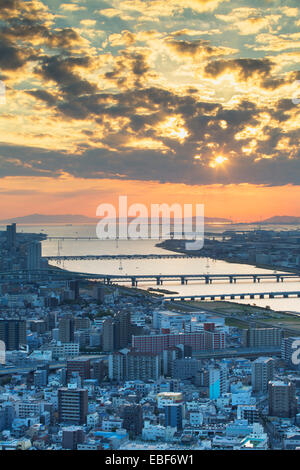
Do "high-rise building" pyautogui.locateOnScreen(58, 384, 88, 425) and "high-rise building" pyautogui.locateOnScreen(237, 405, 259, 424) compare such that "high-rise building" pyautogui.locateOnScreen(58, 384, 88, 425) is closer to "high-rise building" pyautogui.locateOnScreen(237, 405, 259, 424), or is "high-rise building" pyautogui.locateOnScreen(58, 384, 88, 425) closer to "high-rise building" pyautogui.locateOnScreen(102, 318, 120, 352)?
"high-rise building" pyautogui.locateOnScreen(237, 405, 259, 424)

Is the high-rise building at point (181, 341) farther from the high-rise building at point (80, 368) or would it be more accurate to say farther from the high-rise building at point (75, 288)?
the high-rise building at point (75, 288)

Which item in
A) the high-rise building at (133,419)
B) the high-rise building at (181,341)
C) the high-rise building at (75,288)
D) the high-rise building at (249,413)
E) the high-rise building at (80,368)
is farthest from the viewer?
the high-rise building at (75,288)

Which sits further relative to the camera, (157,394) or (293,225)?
(293,225)

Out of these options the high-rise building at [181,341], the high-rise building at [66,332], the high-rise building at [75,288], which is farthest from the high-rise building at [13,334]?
the high-rise building at [75,288]
